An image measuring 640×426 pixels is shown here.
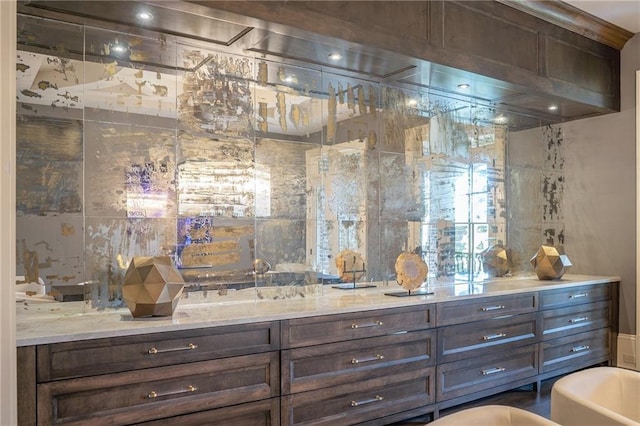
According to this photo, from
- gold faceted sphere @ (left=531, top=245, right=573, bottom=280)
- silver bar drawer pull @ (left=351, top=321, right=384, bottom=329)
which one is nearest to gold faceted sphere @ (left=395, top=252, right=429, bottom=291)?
silver bar drawer pull @ (left=351, top=321, right=384, bottom=329)

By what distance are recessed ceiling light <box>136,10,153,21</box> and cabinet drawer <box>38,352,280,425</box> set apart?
1.71 meters

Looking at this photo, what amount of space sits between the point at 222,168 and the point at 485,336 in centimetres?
207

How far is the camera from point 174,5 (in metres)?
2.31

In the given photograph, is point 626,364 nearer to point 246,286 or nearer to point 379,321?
point 379,321

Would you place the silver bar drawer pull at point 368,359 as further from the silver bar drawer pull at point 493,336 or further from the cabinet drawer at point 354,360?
the silver bar drawer pull at point 493,336

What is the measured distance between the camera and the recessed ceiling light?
7.85ft

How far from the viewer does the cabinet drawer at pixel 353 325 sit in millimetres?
2498

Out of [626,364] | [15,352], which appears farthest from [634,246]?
[15,352]

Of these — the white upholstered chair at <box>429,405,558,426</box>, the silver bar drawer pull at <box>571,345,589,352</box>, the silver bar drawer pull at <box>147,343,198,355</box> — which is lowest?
the silver bar drawer pull at <box>571,345,589,352</box>

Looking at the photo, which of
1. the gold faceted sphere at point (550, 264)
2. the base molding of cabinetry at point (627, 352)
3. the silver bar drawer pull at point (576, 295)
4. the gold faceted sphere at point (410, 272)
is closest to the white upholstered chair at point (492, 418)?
the gold faceted sphere at point (410, 272)

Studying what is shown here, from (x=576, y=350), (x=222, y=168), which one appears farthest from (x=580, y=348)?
(x=222, y=168)

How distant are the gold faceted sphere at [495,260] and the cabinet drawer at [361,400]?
1.53 metres

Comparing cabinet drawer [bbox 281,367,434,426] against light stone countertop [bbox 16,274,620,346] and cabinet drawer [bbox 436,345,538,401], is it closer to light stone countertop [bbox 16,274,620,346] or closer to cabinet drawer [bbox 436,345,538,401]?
cabinet drawer [bbox 436,345,538,401]

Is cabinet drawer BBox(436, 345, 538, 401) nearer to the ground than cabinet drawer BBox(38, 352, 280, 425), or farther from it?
nearer to the ground
